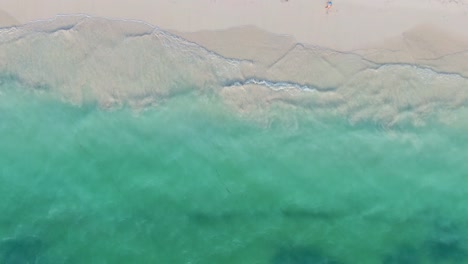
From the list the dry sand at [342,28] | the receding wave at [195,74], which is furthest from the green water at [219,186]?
the dry sand at [342,28]

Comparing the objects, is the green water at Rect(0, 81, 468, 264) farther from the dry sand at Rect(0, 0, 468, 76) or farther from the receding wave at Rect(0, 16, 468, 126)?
the dry sand at Rect(0, 0, 468, 76)

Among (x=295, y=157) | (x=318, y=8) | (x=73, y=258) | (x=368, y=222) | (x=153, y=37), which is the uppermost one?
(x=318, y=8)

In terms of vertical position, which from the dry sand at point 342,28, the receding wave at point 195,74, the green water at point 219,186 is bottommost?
the green water at point 219,186

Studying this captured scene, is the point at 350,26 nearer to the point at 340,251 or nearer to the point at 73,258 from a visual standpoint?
the point at 340,251

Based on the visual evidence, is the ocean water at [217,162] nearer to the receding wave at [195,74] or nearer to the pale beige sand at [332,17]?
the receding wave at [195,74]

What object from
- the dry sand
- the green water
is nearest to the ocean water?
the green water

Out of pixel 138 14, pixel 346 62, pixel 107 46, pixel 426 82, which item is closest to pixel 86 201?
pixel 107 46

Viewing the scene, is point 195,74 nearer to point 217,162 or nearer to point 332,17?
point 217,162
